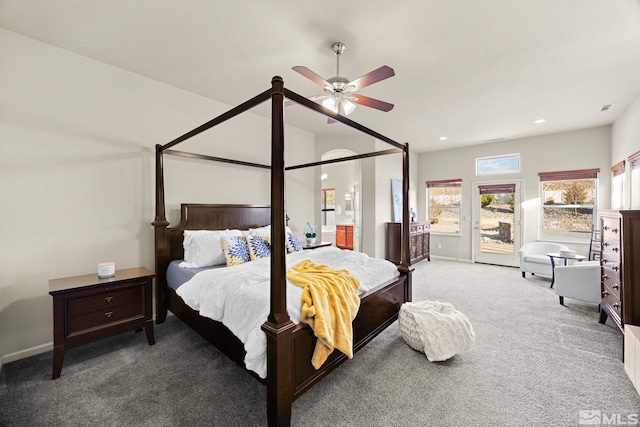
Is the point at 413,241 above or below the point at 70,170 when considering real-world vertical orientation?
below

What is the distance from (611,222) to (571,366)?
5.25ft

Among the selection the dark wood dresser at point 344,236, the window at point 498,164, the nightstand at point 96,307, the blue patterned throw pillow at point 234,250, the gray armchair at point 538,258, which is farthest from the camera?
the dark wood dresser at point 344,236

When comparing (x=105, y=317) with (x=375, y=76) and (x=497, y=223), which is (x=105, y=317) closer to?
(x=375, y=76)

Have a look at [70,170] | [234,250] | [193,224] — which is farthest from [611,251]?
[70,170]

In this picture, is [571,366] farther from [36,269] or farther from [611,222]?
[36,269]

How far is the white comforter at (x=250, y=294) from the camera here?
1611mm

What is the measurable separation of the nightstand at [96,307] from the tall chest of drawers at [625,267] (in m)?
4.41

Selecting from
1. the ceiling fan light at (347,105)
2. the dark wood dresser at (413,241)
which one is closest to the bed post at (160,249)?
the ceiling fan light at (347,105)

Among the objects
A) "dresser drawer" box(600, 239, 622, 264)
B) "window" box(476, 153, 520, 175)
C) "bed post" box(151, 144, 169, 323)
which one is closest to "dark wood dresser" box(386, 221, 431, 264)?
→ "window" box(476, 153, 520, 175)

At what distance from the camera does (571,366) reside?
2.23 metres

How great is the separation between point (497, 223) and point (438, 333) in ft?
16.4

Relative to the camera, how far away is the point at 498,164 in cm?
614

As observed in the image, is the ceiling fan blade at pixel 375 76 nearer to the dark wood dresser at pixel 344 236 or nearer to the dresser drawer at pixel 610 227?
the dresser drawer at pixel 610 227

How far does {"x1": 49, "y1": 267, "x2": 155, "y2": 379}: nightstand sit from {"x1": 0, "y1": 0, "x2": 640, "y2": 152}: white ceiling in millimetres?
2150
